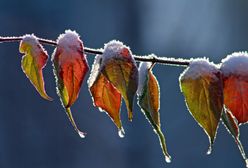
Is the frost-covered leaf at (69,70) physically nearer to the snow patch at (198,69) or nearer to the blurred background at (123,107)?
the snow patch at (198,69)

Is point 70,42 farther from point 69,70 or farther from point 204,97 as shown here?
point 204,97

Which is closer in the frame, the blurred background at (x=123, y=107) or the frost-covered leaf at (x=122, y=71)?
the frost-covered leaf at (x=122, y=71)

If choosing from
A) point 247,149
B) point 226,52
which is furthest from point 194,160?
point 226,52

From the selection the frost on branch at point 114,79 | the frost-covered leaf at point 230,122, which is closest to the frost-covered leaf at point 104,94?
the frost on branch at point 114,79

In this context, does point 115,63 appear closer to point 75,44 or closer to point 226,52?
point 75,44

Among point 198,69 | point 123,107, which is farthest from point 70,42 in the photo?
point 123,107

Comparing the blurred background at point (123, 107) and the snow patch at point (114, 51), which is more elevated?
the blurred background at point (123, 107)

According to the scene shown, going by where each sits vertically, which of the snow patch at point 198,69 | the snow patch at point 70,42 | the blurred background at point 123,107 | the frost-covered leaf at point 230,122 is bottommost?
the frost-covered leaf at point 230,122
